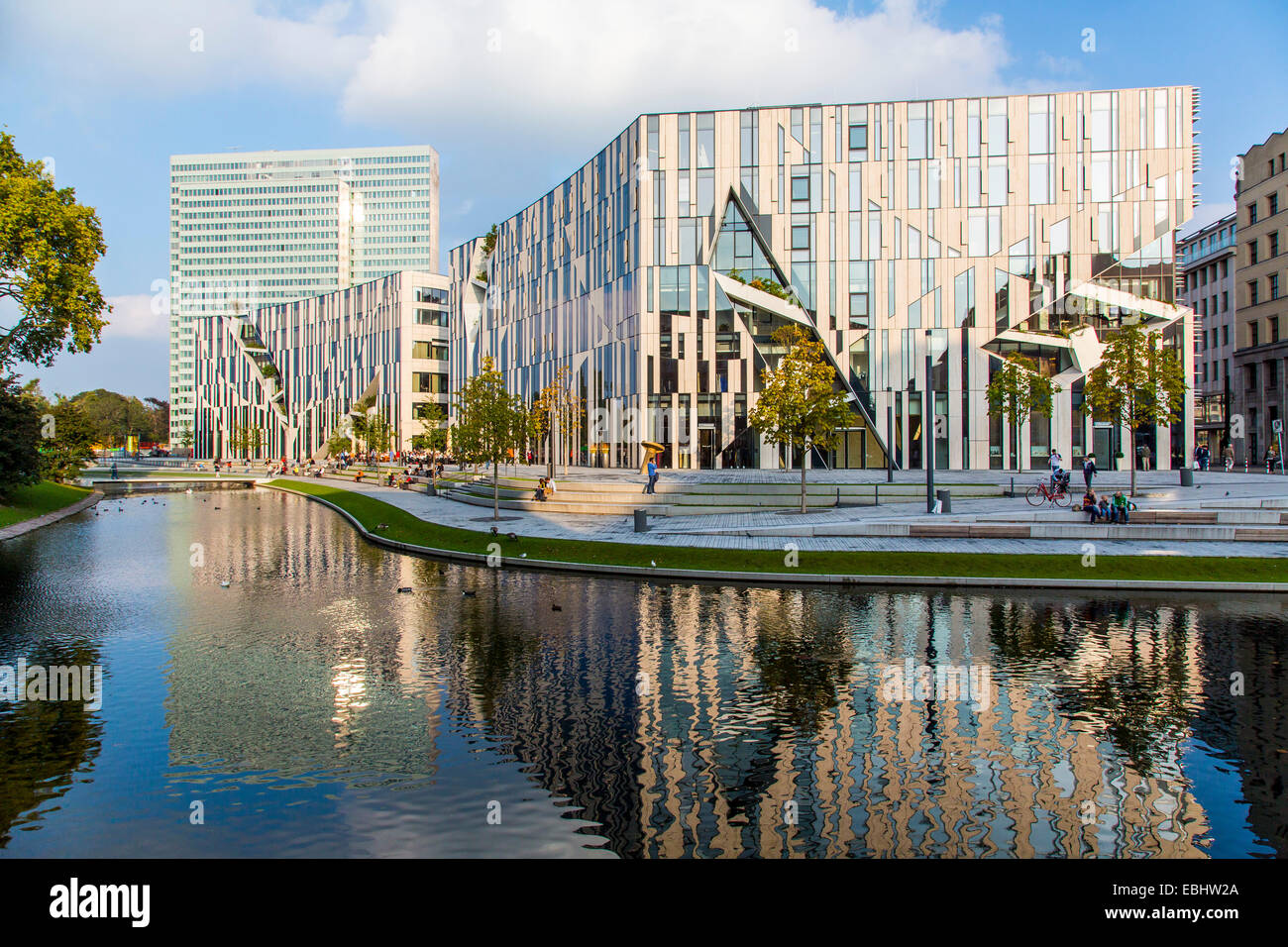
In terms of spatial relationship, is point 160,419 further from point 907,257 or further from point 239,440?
point 907,257

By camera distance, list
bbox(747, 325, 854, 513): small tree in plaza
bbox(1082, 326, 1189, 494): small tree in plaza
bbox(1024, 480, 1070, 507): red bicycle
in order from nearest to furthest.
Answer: bbox(1024, 480, 1070, 507): red bicycle
bbox(747, 325, 854, 513): small tree in plaza
bbox(1082, 326, 1189, 494): small tree in plaza

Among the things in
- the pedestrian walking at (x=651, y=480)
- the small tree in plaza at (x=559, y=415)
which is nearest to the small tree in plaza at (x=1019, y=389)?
the pedestrian walking at (x=651, y=480)

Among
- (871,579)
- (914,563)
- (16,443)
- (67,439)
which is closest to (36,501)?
(16,443)

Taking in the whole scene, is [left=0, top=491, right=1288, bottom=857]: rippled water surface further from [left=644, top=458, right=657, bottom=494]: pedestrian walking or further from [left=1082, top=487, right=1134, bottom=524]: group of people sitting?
[left=644, top=458, right=657, bottom=494]: pedestrian walking

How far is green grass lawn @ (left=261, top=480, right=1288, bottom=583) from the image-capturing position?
59.2 feet

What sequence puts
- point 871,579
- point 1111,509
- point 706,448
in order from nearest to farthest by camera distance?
point 871,579, point 1111,509, point 706,448

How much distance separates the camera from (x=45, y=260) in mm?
34281

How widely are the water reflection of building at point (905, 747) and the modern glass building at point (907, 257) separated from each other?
122ft

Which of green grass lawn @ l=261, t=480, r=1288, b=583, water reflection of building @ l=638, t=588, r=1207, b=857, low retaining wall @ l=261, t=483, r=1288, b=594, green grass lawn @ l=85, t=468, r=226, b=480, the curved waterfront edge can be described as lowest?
water reflection of building @ l=638, t=588, r=1207, b=857

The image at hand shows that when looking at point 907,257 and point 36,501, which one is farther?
point 907,257

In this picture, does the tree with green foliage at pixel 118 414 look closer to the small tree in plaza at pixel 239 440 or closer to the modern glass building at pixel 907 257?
the small tree in plaza at pixel 239 440

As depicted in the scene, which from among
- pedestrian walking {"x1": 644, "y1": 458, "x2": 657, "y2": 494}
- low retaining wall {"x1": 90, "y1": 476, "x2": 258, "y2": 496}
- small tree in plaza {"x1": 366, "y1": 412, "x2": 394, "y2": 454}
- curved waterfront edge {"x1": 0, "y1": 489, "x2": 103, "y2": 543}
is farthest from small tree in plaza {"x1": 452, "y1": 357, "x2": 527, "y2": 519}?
small tree in plaza {"x1": 366, "y1": 412, "x2": 394, "y2": 454}

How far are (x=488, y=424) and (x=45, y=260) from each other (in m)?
21.1

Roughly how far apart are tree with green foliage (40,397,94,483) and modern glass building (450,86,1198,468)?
34343 millimetres
